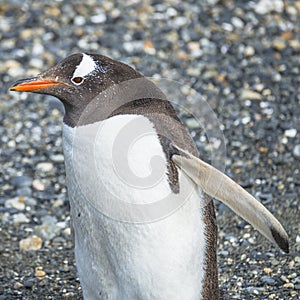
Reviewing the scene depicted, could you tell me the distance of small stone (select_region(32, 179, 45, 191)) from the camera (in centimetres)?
410

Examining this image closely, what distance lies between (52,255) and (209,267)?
44.6 inches

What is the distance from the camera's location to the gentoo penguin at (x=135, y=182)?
2.39 metres

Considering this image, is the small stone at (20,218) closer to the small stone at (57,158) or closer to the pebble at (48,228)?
the pebble at (48,228)

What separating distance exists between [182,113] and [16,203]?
3.93 feet

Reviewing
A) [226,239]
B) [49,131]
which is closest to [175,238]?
[226,239]

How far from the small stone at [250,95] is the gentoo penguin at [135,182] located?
2233 millimetres

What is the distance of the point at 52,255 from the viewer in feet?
11.8

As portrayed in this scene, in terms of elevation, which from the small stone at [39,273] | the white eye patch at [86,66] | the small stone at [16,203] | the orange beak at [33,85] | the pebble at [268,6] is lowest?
the pebble at [268,6]

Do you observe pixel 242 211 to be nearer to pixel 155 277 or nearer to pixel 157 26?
pixel 155 277

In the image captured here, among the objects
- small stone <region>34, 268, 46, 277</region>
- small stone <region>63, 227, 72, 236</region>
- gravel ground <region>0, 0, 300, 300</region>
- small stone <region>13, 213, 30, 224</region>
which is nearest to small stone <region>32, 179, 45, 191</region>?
gravel ground <region>0, 0, 300, 300</region>

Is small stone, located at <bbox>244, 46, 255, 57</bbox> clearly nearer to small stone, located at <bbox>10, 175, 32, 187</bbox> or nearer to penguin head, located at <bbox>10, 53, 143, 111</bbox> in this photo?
small stone, located at <bbox>10, 175, 32, 187</bbox>

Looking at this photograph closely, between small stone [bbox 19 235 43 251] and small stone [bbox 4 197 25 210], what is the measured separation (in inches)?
11.3

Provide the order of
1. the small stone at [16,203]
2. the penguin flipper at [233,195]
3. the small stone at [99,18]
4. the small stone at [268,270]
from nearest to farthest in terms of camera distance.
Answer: the penguin flipper at [233,195] → the small stone at [268,270] → the small stone at [16,203] → the small stone at [99,18]

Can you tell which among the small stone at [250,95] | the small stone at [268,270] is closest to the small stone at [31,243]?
the small stone at [268,270]
